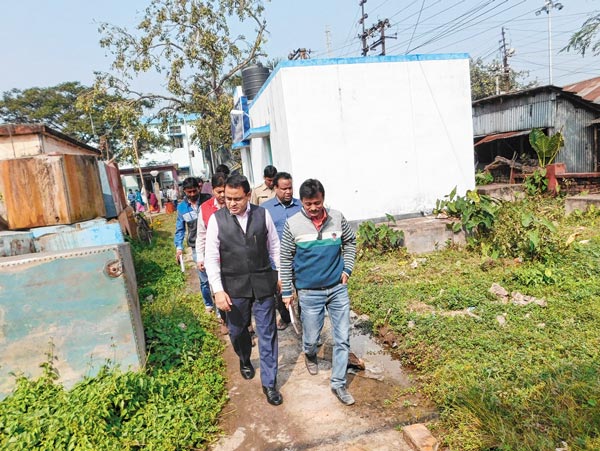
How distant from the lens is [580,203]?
9125mm

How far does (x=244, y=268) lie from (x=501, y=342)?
2421 millimetres

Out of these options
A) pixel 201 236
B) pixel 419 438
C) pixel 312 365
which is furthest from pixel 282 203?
pixel 419 438

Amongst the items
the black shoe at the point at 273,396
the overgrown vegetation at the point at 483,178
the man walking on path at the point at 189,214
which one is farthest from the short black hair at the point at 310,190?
the overgrown vegetation at the point at 483,178

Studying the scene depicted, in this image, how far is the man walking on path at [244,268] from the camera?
3203 millimetres

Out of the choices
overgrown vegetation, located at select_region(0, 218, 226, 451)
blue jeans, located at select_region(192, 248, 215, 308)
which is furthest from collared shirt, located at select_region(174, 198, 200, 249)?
overgrown vegetation, located at select_region(0, 218, 226, 451)

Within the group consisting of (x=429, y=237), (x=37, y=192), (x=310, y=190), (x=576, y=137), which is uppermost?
(x=576, y=137)

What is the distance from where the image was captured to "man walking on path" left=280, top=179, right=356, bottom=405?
3164mm

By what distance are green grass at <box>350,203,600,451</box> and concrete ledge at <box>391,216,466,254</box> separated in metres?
0.96

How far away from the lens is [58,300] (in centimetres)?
303

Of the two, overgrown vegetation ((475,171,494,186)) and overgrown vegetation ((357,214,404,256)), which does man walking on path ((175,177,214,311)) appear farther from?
overgrown vegetation ((475,171,494,186))

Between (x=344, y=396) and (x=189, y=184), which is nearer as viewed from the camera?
(x=344, y=396)

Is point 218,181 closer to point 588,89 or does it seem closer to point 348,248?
point 348,248

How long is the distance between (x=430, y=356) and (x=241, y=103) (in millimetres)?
11706

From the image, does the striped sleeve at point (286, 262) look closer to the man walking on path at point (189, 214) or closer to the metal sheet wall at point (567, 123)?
the man walking on path at point (189, 214)
